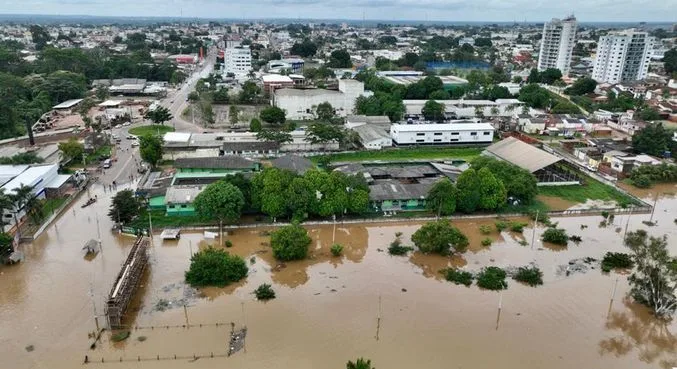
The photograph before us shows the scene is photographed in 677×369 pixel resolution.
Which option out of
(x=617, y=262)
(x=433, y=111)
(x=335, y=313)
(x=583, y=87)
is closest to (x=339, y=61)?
(x=583, y=87)

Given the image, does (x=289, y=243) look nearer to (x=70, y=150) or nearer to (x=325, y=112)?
(x=70, y=150)


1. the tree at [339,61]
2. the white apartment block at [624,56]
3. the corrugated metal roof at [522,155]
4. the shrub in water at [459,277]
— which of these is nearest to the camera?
the shrub in water at [459,277]

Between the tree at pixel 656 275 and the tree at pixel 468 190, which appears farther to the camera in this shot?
the tree at pixel 468 190

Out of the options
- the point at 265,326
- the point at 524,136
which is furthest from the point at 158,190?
the point at 524,136

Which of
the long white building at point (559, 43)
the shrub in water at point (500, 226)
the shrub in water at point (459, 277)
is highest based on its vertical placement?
the long white building at point (559, 43)

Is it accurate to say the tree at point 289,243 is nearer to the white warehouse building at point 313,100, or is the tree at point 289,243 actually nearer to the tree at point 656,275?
the tree at point 656,275

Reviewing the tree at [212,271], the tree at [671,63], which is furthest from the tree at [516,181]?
the tree at [671,63]
